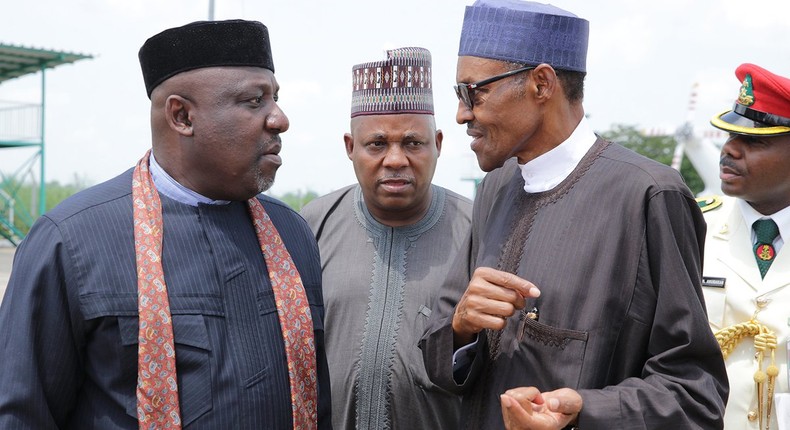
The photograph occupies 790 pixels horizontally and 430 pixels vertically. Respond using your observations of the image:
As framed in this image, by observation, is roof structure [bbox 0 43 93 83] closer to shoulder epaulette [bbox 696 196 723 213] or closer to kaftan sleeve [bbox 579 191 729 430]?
shoulder epaulette [bbox 696 196 723 213]

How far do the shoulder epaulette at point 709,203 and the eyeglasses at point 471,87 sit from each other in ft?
5.77

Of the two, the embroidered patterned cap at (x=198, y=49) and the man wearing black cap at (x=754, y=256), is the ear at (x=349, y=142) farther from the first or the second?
the man wearing black cap at (x=754, y=256)

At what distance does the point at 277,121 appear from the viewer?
2457mm

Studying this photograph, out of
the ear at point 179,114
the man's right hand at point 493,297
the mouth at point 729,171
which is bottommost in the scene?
the man's right hand at point 493,297

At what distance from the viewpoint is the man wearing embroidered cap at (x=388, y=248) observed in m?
3.36

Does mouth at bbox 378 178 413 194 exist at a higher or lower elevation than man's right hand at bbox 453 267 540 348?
higher

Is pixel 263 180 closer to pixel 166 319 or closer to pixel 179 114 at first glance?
pixel 179 114

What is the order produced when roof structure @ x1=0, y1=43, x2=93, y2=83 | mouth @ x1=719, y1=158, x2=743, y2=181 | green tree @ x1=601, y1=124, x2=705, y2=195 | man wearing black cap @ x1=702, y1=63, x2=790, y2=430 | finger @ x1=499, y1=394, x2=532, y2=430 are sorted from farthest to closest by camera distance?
green tree @ x1=601, y1=124, x2=705, y2=195
roof structure @ x1=0, y1=43, x2=93, y2=83
mouth @ x1=719, y1=158, x2=743, y2=181
man wearing black cap @ x1=702, y1=63, x2=790, y2=430
finger @ x1=499, y1=394, x2=532, y2=430

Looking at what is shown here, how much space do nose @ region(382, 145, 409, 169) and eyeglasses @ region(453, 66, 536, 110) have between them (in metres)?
1.10

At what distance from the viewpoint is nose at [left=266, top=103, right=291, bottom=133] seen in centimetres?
245

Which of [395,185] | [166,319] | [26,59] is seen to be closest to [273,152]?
[166,319]

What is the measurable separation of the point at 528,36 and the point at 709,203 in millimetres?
1817

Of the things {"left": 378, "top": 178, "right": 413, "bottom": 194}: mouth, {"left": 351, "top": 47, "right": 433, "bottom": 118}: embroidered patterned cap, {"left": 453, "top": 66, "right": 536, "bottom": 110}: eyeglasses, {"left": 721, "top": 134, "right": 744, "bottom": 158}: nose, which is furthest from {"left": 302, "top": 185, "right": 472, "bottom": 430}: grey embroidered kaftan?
{"left": 721, "top": 134, "right": 744, "bottom": 158}: nose

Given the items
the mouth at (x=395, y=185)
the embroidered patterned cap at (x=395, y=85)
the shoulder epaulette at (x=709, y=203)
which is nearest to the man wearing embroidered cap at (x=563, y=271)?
the mouth at (x=395, y=185)
